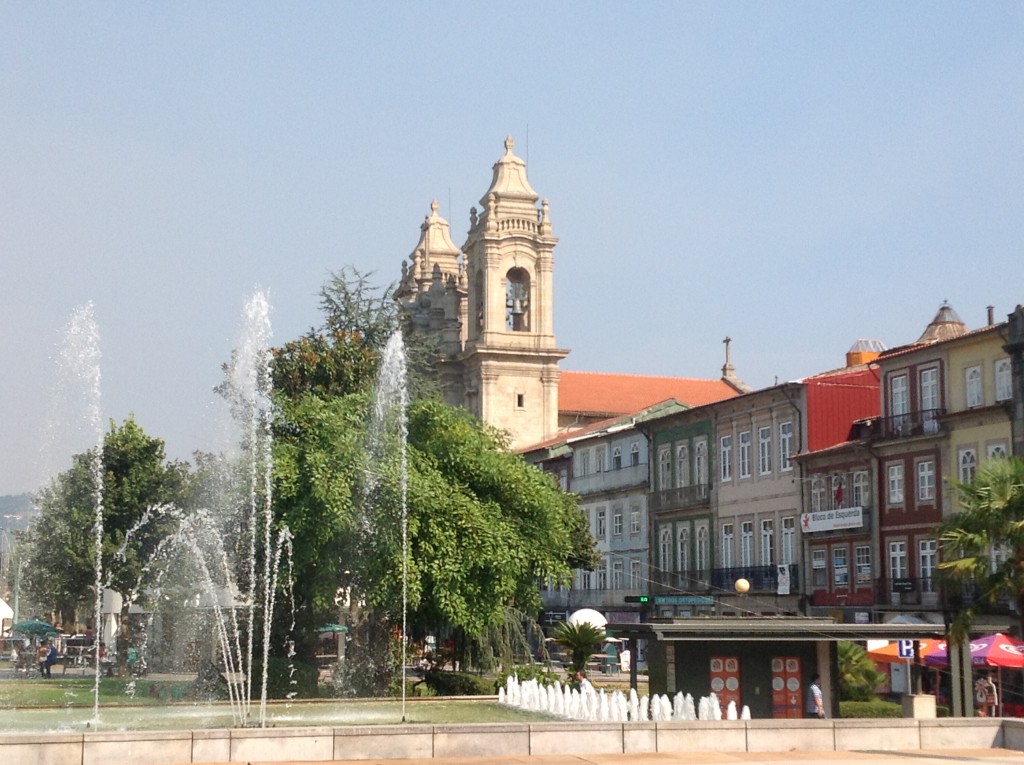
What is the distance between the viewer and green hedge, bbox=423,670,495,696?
38.7 m

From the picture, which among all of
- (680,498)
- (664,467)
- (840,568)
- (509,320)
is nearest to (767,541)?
(840,568)

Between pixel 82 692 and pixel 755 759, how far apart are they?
79.3ft

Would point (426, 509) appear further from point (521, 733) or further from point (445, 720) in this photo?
point (521, 733)

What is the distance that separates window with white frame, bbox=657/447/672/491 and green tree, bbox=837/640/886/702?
3034 centimetres

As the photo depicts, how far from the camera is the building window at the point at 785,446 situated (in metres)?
55.8

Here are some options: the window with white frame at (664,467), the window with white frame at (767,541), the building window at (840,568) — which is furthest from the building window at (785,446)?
the window with white frame at (664,467)

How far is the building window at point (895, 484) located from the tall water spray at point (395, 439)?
57.1 ft

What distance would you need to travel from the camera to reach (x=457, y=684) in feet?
129

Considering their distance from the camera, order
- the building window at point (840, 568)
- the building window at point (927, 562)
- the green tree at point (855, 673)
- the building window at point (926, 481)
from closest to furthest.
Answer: the green tree at point (855, 673) → the building window at point (927, 562) → the building window at point (926, 481) → the building window at point (840, 568)

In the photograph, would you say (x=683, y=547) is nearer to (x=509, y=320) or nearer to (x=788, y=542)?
(x=788, y=542)

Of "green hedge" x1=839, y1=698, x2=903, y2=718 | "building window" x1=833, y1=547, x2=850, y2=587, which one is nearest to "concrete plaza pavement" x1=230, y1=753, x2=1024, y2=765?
"green hedge" x1=839, y1=698, x2=903, y2=718

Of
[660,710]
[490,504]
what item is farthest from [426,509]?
[660,710]

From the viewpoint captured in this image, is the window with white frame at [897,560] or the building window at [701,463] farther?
the building window at [701,463]

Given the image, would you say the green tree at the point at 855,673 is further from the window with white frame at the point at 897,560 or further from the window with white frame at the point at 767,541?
the window with white frame at the point at 767,541
